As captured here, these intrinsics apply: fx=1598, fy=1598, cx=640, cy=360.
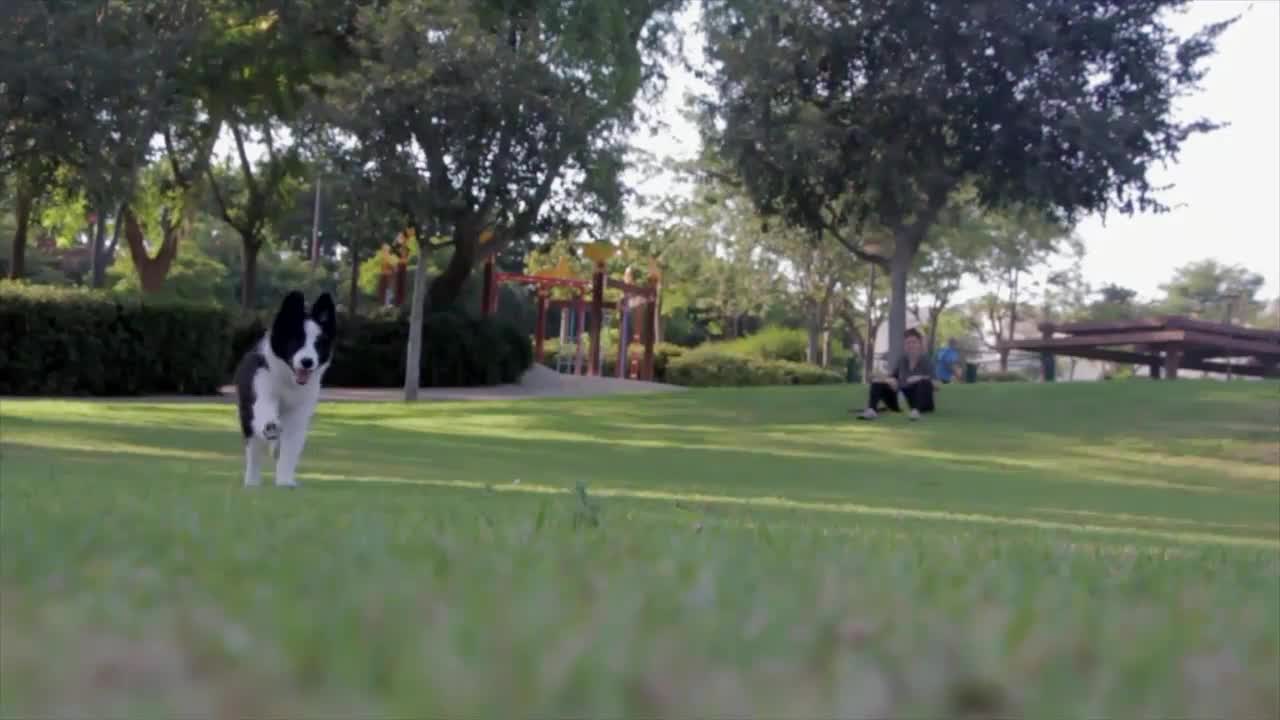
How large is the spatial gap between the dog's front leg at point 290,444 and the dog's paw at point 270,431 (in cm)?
16

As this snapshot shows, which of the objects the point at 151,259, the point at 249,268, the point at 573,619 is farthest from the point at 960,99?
the point at 573,619

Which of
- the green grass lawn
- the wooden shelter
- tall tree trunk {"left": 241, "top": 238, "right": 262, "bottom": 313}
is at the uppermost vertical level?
Result: tall tree trunk {"left": 241, "top": 238, "right": 262, "bottom": 313}

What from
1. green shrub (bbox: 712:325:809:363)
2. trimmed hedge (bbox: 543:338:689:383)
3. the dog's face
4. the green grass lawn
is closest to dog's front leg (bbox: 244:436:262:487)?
the dog's face

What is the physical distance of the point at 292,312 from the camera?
11.6m

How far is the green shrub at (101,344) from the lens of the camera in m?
35.8

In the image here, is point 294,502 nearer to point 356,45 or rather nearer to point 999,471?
point 999,471

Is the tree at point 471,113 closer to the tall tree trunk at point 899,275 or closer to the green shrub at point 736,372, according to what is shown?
the tall tree trunk at point 899,275

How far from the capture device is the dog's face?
38.1ft

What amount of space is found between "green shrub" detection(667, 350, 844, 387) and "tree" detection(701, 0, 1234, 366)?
22810 millimetres

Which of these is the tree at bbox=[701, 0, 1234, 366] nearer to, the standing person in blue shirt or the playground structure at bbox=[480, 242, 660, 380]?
the standing person in blue shirt

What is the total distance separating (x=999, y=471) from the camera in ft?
75.0

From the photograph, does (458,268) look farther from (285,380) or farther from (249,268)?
(285,380)

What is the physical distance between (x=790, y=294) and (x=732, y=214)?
8097 millimetres

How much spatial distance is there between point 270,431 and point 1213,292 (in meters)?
121
